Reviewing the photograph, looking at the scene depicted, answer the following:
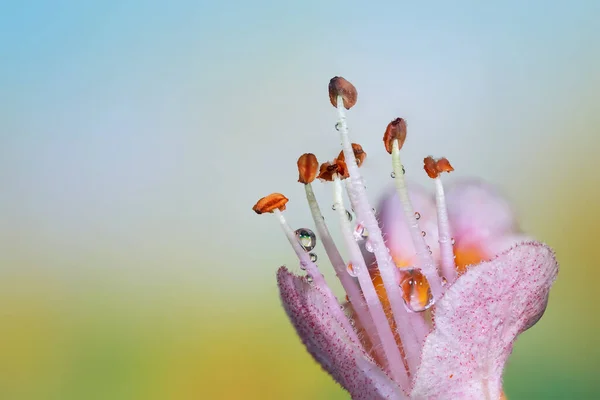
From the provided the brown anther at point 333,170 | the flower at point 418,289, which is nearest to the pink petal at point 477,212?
the flower at point 418,289

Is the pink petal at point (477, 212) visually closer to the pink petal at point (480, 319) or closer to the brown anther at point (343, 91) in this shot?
the pink petal at point (480, 319)

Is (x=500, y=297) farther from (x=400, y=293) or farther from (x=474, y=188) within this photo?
(x=474, y=188)

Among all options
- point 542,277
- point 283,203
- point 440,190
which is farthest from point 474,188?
point 283,203

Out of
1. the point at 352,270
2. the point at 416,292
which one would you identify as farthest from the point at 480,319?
the point at 352,270

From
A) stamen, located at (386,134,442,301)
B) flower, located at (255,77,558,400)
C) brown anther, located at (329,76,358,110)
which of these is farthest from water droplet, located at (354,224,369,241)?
brown anther, located at (329,76,358,110)

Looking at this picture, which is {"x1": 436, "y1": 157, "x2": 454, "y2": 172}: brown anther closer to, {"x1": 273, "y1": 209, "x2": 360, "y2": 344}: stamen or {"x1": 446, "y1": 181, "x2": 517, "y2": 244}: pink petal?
{"x1": 446, "y1": 181, "x2": 517, "y2": 244}: pink petal

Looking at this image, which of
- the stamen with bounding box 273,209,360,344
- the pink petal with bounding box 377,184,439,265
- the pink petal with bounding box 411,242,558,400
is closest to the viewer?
the pink petal with bounding box 411,242,558,400
